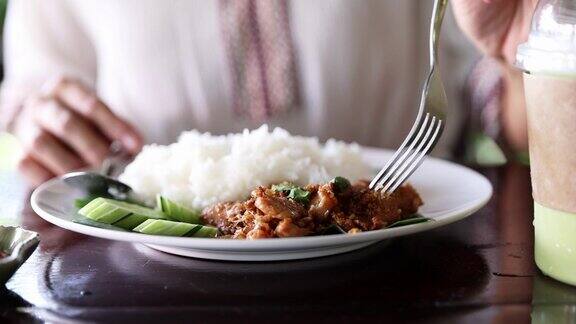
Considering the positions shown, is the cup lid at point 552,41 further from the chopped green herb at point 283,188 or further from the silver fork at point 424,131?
the chopped green herb at point 283,188

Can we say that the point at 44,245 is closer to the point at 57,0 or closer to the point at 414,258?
the point at 414,258

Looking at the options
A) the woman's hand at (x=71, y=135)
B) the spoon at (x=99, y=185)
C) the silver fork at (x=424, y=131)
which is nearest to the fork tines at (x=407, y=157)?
the silver fork at (x=424, y=131)

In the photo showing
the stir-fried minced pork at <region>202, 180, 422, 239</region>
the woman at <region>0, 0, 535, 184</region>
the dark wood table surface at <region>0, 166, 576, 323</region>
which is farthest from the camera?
the woman at <region>0, 0, 535, 184</region>

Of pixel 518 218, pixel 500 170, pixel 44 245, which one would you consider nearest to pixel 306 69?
pixel 500 170

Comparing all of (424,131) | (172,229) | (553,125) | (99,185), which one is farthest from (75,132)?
(553,125)

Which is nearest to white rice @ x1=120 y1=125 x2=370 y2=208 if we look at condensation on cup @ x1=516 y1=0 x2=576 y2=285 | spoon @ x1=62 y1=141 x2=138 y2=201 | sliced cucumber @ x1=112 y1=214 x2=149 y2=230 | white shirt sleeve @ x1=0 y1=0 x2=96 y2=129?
spoon @ x1=62 y1=141 x2=138 y2=201

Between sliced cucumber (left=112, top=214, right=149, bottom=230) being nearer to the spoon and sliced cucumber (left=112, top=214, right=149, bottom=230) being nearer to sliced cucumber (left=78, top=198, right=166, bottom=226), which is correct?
sliced cucumber (left=78, top=198, right=166, bottom=226)

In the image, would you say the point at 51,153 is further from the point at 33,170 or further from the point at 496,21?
the point at 496,21
